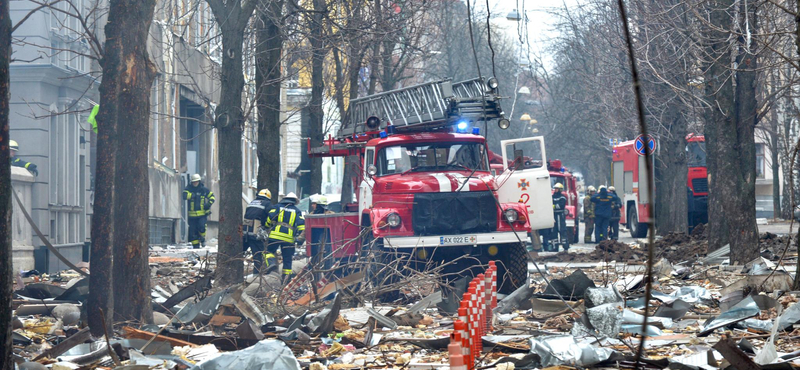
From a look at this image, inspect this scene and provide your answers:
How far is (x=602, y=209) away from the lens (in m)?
27.1

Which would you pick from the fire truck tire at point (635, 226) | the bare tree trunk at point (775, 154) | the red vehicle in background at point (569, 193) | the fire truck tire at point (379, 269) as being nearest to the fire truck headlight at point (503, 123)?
the fire truck tire at point (379, 269)

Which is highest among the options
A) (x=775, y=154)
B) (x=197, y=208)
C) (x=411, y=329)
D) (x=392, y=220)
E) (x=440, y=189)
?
(x=775, y=154)

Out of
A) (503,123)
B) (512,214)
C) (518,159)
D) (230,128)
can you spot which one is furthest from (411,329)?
(230,128)

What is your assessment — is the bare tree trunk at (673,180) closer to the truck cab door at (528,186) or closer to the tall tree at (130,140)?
the truck cab door at (528,186)

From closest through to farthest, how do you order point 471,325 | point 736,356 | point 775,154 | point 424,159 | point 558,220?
point 736,356 → point 471,325 → point 424,159 → point 558,220 → point 775,154

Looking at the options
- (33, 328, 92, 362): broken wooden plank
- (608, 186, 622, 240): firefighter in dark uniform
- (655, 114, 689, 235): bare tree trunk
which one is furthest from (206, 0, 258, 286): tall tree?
(608, 186, 622, 240): firefighter in dark uniform

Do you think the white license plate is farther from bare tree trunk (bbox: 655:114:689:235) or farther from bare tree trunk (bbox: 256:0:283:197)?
bare tree trunk (bbox: 655:114:689:235)

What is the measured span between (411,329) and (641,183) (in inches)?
857

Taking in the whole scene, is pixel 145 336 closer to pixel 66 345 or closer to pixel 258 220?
pixel 66 345

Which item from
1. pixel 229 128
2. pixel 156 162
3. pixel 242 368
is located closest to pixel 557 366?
pixel 242 368

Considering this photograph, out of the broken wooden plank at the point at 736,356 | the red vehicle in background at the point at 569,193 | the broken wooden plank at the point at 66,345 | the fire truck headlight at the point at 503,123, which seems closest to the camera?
the broken wooden plank at the point at 736,356

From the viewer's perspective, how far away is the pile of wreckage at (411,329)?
7180mm

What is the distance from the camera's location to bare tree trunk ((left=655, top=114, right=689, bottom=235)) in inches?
1026

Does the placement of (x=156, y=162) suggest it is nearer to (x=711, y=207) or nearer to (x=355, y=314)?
Answer: (x=711, y=207)
